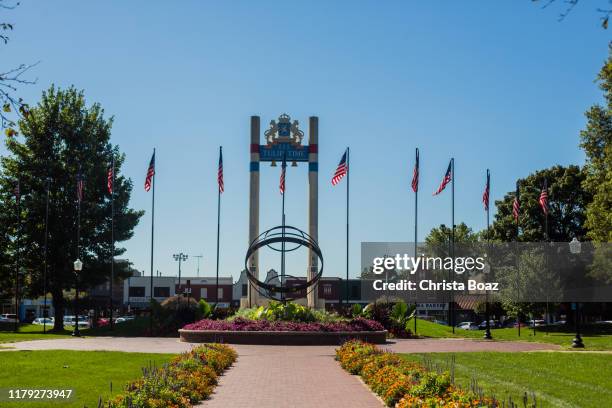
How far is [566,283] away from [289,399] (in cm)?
3993

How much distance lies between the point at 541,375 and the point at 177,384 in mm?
9750

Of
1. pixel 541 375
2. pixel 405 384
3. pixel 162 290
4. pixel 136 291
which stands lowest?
pixel 136 291

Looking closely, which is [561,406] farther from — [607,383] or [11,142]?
[11,142]

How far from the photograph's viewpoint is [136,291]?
357 feet

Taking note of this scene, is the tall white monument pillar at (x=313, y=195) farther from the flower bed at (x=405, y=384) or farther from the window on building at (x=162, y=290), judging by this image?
the window on building at (x=162, y=290)

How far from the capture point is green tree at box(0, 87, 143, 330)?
4831 cm

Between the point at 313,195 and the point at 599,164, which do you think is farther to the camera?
the point at 313,195

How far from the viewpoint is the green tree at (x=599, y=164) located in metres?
37.9

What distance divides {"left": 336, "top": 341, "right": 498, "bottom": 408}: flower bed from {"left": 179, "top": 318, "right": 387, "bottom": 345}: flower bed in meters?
10.9

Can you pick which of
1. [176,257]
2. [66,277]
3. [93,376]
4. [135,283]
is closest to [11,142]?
[66,277]

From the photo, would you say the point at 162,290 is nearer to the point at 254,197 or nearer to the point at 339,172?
the point at 254,197

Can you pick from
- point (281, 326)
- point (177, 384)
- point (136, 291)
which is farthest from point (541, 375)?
point (136, 291)

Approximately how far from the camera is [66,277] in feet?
157

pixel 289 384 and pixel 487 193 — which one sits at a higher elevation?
pixel 487 193
